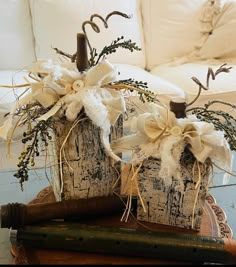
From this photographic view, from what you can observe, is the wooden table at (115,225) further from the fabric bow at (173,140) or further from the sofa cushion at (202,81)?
the sofa cushion at (202,81)

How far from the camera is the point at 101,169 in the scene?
0.84m

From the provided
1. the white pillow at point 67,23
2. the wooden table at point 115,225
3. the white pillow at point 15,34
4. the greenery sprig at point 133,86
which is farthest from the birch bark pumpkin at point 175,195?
the white pillow at point 15,34

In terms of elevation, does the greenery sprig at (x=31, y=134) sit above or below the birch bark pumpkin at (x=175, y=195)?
above

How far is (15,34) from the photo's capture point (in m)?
2.03

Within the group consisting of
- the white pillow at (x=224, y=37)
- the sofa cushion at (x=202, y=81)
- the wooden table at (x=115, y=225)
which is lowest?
the wooden table at (x=115, y=225)

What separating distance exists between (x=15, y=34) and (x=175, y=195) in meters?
1.55

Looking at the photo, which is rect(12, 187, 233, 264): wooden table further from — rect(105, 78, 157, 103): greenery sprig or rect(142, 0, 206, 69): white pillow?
rect(142, 0, 206, 69): white pillow

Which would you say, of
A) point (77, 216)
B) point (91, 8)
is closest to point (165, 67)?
point (91, 8)

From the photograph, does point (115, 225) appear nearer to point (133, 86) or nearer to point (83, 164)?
point (83, 164)

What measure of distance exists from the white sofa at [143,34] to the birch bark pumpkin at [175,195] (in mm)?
1054

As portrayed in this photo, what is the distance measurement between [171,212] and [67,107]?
0.31m

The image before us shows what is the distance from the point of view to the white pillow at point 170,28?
2.17 m

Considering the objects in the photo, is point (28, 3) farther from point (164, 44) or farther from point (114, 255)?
point (114, 255)

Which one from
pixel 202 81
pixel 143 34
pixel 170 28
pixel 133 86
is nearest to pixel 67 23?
pixel 143 34
